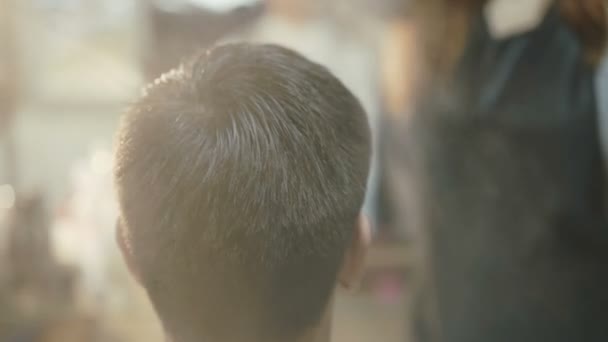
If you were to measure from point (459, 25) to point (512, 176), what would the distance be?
0.15m

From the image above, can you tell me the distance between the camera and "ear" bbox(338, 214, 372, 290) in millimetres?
420

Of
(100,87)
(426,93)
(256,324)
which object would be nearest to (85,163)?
(100,87)

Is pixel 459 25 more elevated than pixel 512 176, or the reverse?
pixel 459 25

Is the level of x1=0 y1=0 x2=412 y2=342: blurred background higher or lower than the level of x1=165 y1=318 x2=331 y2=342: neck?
higher

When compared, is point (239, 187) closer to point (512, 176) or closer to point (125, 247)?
point (125, 247)

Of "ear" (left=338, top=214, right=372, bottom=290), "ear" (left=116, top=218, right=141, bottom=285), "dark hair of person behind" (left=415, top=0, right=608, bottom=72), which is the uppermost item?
"dark hair of person behind" (left=415, top=0, right=608, bottom=72)

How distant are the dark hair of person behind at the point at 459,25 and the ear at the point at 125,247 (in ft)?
1.34

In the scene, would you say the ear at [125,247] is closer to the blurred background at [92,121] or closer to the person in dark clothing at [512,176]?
the blurred background at [92,121]

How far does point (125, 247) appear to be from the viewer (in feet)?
1.32

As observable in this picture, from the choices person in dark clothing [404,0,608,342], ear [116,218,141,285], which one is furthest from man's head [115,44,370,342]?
person in dark clothing [404,0,608,342]

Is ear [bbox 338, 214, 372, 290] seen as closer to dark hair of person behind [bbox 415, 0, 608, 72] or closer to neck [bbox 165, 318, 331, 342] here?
neck [bbox 165, 318, 331, 342]

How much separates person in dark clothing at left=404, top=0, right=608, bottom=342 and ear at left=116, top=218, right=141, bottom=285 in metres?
0.35

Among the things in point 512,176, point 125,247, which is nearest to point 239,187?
point 125,247

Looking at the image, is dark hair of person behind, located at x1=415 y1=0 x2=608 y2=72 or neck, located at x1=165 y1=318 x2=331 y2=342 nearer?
neck, located at x1=165 y1=318 x2=331 y2=342
